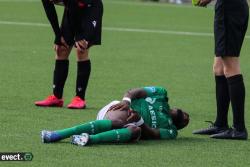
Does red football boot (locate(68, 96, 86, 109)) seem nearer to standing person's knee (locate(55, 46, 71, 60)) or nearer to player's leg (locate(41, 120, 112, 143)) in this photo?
standing person's knee (locate(55, 46, 71, 60))

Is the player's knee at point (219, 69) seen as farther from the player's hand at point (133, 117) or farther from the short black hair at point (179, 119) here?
the player's hand at point (133, 117)

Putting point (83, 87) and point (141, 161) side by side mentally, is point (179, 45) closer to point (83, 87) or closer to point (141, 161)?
point (83, 87)

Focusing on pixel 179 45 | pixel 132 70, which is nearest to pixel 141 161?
pixel 132 70

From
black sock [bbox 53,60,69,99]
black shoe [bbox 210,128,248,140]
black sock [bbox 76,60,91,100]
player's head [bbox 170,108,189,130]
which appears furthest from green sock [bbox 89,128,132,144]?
black sock [bbox 53,60,69,99]

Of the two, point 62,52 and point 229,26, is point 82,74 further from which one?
point 229,26

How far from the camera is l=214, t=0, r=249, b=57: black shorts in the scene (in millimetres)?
8406

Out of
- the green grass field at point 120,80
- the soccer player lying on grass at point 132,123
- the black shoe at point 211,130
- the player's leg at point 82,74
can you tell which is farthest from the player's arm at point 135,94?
the player's leg at point 82,74

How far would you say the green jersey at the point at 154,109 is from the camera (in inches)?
328

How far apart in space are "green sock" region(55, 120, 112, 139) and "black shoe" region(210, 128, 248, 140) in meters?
1.18

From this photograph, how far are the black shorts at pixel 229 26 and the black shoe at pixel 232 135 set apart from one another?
71cm

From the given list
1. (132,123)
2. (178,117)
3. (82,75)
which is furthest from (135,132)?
(82,75)

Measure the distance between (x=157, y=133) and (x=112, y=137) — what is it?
0.60 metres

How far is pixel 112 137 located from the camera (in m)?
7.85

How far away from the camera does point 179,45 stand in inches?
725
